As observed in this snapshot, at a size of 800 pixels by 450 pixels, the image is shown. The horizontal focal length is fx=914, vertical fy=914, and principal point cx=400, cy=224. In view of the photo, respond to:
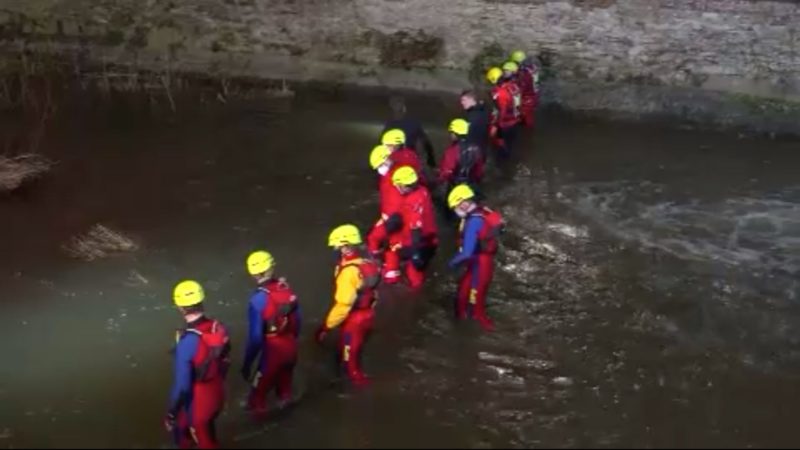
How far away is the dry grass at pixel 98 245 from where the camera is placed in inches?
418

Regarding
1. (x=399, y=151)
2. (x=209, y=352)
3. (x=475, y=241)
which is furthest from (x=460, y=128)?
(x=209, y=352)

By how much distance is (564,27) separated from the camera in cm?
1700

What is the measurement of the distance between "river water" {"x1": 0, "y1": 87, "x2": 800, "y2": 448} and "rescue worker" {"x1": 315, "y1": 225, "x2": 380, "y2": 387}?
1.57ft

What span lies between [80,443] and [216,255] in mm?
3770

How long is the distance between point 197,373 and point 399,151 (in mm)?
4506

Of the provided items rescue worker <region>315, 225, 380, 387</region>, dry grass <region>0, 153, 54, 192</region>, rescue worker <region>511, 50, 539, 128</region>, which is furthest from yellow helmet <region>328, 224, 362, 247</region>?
rescue worker <region>511, 50, 539, 128</region>

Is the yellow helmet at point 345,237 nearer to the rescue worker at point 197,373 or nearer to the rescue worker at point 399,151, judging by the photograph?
the rescue worker at point 197,373

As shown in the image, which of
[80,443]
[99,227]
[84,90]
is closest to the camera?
[80,443]

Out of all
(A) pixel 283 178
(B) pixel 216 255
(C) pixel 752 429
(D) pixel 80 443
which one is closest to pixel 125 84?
(A) pixel 283 178

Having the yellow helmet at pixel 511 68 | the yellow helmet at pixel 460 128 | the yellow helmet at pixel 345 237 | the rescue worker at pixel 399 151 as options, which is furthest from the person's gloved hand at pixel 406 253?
the yellow helmet at pixel 511 68

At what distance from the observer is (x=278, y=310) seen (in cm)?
692

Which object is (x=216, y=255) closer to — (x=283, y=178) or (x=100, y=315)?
(x=100, y=315)

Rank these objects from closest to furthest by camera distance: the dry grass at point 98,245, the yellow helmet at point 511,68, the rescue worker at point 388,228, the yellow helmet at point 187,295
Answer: the yellow helmet at point 187,295
the rescue worker at point 388,228
the dry grass at point 98,245
the yellow helmet at point 511,68

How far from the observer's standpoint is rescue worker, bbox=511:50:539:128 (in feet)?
49.8
